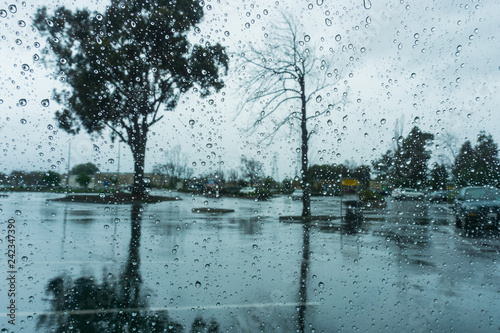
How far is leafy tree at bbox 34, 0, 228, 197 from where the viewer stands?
333 centimetres

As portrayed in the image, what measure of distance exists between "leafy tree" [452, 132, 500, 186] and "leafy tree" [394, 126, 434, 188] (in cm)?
56

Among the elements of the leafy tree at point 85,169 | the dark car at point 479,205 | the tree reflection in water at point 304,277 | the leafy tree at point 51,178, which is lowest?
the tree reflection in water at point 304,277

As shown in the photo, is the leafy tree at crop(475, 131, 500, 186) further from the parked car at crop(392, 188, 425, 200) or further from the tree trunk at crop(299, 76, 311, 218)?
the tree trunk at crop(299, 76, 311, 218)

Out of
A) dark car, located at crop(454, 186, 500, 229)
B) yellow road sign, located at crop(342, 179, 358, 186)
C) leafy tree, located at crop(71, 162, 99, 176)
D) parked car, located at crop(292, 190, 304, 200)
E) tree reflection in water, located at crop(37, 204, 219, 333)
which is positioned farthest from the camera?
dark car, located at crop(454, 186, 500, 229)

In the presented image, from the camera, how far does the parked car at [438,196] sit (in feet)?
15.8

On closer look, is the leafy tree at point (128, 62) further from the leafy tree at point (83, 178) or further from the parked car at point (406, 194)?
the parked car at point (406, 194)

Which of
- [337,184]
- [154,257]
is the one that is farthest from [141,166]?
[337,184]

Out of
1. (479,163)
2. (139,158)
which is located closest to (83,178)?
(139,158)

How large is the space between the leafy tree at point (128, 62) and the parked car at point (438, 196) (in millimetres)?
3383

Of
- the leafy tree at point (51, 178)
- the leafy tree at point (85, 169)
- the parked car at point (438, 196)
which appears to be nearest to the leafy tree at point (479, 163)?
the parked car at point (438, 196)

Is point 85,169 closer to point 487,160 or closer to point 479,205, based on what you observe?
point 487,160

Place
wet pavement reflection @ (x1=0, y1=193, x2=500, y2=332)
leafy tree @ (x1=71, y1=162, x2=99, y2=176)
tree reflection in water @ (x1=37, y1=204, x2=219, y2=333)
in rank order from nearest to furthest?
tree reflection in water @ (x1=37, y1=204, x2=219, y2=333) < wet pavement reflection @ (x1=0, y1=193, x2=500, y2=332) < leafy tree @ (x1=71, y1=162, x2=99, y2=176)

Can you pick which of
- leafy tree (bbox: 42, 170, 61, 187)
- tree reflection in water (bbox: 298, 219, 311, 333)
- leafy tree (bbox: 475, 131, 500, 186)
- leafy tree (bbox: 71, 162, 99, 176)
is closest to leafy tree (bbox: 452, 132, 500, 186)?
leafy tree (bbox: 475, 131, 500, 186)

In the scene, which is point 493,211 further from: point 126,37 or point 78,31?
point 78,31
